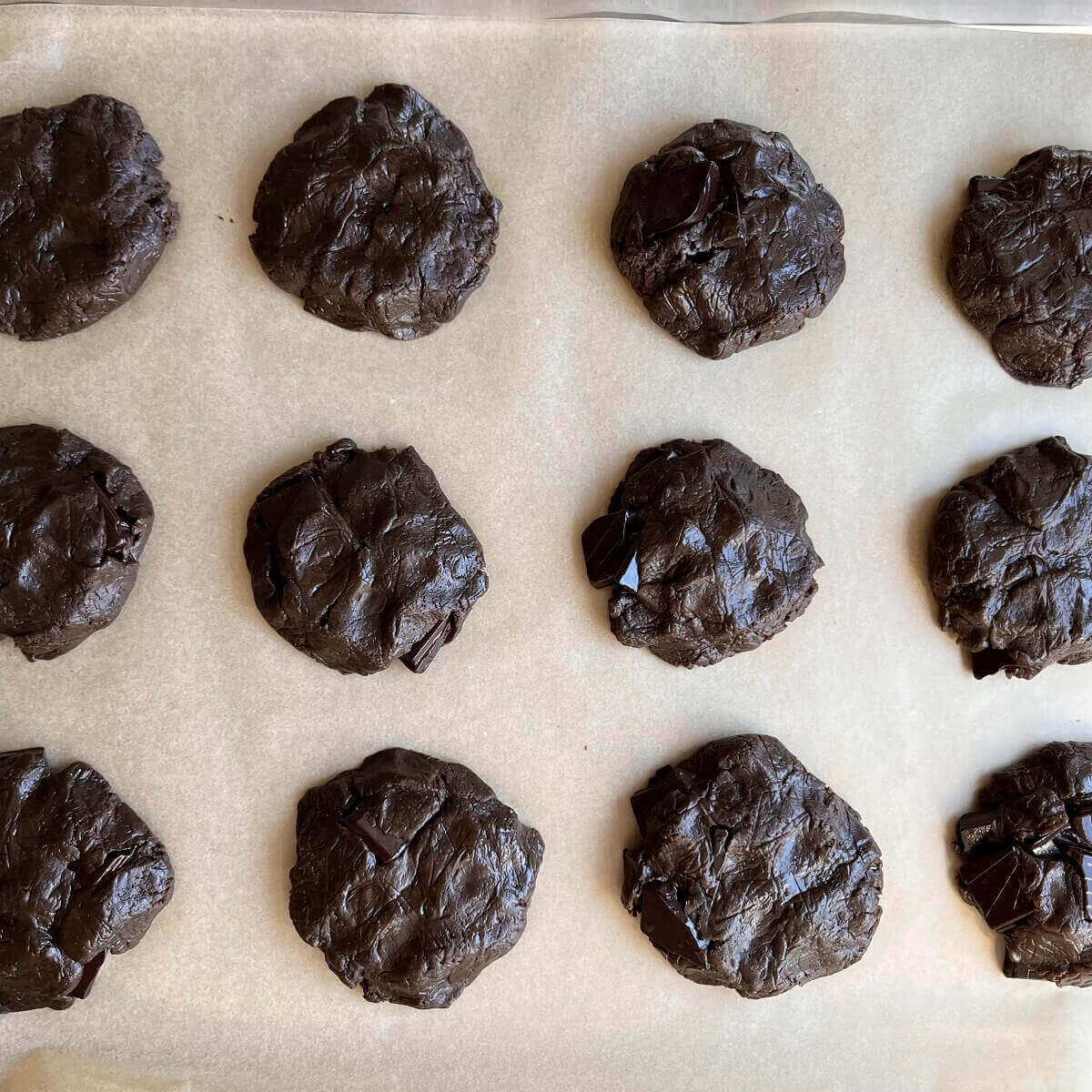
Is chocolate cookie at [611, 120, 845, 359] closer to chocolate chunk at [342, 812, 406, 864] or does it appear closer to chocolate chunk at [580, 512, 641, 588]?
chocolate chunk at [580, 512, 641, 588]

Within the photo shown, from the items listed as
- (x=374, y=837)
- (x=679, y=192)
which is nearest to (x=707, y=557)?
(x=679, y=192)

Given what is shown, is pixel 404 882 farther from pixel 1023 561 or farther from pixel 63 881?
pixel 1023 561

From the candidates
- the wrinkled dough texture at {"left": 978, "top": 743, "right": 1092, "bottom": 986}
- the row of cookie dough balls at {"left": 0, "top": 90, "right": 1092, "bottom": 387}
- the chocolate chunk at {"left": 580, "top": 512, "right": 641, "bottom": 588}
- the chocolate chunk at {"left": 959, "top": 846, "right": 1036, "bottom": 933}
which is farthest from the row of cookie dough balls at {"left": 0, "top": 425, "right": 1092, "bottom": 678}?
the chocolate chunk at {"left": 959, "top": 846, "right": 1036, "bottom": 933}

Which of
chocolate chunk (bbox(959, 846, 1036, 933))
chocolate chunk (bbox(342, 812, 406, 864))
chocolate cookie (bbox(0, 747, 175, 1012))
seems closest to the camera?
chocolate cookie (bbox(0, 747, 175, 1012))

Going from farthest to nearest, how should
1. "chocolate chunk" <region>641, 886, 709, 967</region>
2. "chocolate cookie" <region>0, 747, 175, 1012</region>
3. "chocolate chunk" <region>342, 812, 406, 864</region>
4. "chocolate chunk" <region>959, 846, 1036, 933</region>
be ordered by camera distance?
"chocolate chunk" <region>959, 846, 1036, 933</region>
"chocolate chunk" <region>641, 886, 709, 967</region>
"chocolate chunk" <region>342, 812, 406, 864</region>
"chocolate cookie" <region>0, 747, 175, 1012</region>

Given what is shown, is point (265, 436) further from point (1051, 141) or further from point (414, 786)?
point (1051, 141)

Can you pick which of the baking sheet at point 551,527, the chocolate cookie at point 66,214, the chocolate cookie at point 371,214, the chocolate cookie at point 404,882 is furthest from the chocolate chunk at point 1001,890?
the chocolate cookie at point 66,214
